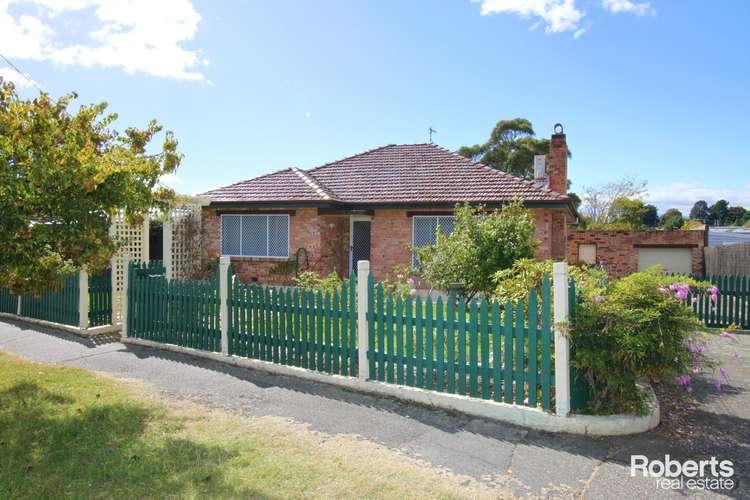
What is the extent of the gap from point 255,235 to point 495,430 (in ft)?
41.2

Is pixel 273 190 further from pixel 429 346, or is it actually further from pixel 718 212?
pixel 718 212

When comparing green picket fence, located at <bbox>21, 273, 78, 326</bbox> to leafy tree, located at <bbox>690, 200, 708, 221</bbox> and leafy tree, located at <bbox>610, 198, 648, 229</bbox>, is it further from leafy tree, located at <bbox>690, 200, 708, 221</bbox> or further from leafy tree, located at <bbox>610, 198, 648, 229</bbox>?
leafy tree, located at <bbox>690, 200, 708, 221</bbox>

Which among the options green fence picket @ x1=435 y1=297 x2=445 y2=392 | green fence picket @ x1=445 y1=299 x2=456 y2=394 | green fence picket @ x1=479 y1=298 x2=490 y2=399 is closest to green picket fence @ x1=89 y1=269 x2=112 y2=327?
green fence picket @ x1=435 y1=297 x2=445 y2=392

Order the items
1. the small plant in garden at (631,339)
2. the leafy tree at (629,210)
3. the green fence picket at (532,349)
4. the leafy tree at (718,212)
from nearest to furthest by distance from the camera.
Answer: the small plant in garden at (631,339) < the green fence picket at (532,349) < the leafy tree at (629,210) < the leafy tree at (718,212)

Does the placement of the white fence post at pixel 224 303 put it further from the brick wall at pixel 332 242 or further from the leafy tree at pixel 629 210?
the leafy tree at pixel 629 210

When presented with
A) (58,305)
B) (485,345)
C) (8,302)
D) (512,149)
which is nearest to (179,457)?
(485,345)

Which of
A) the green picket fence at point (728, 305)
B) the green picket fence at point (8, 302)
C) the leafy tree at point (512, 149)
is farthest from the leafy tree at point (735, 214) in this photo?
the green picket fence at point (8, 302)

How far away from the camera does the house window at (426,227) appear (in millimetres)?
14617

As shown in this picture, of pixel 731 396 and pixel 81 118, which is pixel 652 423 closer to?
pixel 731 396

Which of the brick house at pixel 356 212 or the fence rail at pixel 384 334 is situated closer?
the fence rail at pixel 384 334

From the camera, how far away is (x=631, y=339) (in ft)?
15.0

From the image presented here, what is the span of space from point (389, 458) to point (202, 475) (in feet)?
4.72

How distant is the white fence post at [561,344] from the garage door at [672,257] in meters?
19.1

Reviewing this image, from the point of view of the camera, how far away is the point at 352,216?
16.3 meters
